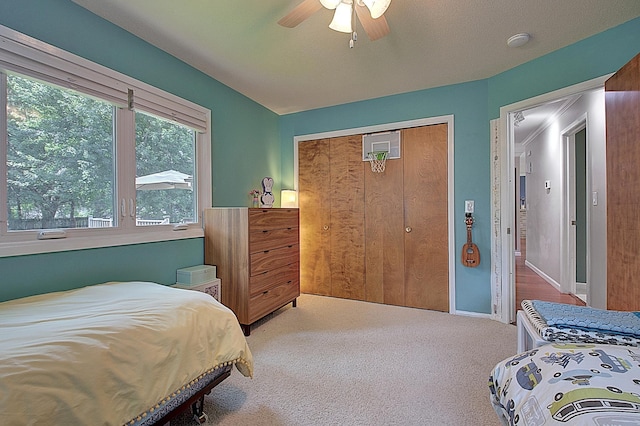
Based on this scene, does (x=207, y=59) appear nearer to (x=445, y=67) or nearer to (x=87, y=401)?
(x=445, y=67)

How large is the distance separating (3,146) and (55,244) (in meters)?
0.59

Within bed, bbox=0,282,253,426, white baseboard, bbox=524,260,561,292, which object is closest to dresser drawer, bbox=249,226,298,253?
bed, bbox=0,282,253,426

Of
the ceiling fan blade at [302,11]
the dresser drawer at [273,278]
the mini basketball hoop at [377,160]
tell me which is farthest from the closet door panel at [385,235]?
the ceiling fan blade at [302,11]

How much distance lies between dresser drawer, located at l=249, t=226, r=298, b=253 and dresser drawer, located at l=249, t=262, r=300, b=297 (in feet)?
0.85

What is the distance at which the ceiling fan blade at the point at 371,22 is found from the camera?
5.35 feet

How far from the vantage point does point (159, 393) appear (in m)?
1.15

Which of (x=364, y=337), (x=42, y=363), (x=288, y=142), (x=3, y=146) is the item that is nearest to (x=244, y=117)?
(x=288, y=142)

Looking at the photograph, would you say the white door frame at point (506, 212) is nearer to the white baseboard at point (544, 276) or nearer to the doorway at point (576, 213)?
the doorway at point (576, 213)

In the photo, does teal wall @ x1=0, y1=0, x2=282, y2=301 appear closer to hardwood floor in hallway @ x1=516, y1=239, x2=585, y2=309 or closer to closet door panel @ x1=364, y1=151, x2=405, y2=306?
closet door panel @ x1=364, y1=151, x2=405, y2=306

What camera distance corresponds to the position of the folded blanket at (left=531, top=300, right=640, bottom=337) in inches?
47.1

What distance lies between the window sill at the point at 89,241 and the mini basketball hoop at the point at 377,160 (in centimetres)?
218

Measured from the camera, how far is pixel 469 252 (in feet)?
10.0

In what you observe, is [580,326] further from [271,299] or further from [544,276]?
[544,276]

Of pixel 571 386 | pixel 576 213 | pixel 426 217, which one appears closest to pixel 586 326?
pixel 571 386
